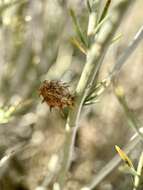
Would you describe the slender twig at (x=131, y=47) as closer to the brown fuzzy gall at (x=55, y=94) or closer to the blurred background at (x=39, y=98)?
the brown fuzzy gall at (x=55, y=94)

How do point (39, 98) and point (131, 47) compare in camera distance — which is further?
point (39, 98)

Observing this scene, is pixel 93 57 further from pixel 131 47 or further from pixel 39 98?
pixel 39 98

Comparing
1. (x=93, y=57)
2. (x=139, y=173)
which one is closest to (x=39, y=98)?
(x=139, y=173)

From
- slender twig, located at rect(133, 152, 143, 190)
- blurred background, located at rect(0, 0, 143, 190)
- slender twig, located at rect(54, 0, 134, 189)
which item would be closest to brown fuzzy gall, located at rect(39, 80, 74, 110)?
slender twig, located at rect(54, 0, 134, 189)

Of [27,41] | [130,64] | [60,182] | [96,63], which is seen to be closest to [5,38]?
[27,41]

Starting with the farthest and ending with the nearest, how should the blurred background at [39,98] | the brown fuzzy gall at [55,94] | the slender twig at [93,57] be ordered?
the blurred background at [39,98] → the brown fuzzy gall at [55,94] → the slender twig at [93,57]

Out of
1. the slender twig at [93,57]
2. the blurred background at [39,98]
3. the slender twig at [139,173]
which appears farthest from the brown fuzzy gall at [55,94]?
the blurred background at [39,98]

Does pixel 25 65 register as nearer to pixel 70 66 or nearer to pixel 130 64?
pixel 70 66

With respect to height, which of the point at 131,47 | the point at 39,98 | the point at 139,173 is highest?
the point at 39,98
